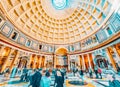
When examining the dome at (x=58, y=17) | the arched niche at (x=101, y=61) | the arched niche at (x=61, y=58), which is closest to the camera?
the arched niche at (x=101, y=61)

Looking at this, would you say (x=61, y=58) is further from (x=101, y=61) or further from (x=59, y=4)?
(x=59, y=4)

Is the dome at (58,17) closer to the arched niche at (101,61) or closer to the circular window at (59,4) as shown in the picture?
the circular window at (59,4)

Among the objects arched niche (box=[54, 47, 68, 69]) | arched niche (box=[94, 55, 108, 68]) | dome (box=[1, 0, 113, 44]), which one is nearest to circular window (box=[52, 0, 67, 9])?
dome (box=[1, 0, 113, 44])

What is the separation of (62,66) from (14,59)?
42.0 ft

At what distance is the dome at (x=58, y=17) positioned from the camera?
1527 centimetres

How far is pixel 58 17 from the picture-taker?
79.2 ft

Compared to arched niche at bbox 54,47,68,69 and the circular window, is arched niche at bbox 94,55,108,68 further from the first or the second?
the circular window

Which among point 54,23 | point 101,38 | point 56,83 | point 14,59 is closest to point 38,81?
point 56,83

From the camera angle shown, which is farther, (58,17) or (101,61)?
(58,17)

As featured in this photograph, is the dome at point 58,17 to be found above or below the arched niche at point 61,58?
above

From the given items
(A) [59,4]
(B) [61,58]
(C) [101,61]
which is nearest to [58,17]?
(A) [59,4]

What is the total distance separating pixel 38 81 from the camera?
22.3ft

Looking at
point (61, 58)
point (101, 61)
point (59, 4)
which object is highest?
point (59, 4)

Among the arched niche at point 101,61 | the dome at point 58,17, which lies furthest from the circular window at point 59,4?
the arched niche at point 101,61
